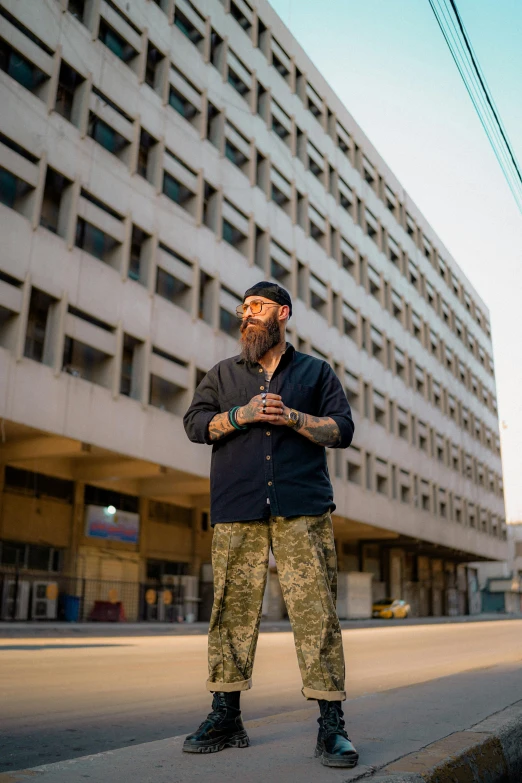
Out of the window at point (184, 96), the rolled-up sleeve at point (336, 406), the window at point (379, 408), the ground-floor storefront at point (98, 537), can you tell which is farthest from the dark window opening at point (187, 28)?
the rolled-up sleeve at point (336, 406)

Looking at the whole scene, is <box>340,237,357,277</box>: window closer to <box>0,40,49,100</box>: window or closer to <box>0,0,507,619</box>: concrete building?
<box>0,0,507,619</box>: concrete building

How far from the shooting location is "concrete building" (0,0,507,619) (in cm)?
2058

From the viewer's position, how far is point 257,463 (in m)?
3.17

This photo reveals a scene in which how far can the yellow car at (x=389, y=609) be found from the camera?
39.8 m

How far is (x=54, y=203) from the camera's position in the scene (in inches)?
898

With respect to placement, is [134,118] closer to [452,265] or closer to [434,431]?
[434,431]

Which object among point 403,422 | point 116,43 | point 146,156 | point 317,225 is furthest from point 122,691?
point 403,422

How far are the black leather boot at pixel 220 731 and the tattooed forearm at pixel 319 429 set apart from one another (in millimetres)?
1082

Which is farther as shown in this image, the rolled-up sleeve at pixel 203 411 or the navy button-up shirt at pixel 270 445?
the rolled-up sleeve at pixel 203 411

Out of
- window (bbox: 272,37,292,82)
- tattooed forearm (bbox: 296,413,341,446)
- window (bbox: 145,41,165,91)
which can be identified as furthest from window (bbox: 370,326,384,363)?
tattooed forearm (bbox: 296,413,341,446)

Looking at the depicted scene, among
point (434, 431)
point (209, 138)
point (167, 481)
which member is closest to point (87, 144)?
point (209, 138)

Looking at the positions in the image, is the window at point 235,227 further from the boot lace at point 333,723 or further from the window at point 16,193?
the boot lace at point 333,723

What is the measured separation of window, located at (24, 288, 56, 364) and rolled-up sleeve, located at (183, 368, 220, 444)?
709 inches

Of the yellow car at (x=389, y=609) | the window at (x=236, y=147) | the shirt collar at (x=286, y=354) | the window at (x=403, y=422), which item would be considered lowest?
the yellow car at (x=389, y=609)
